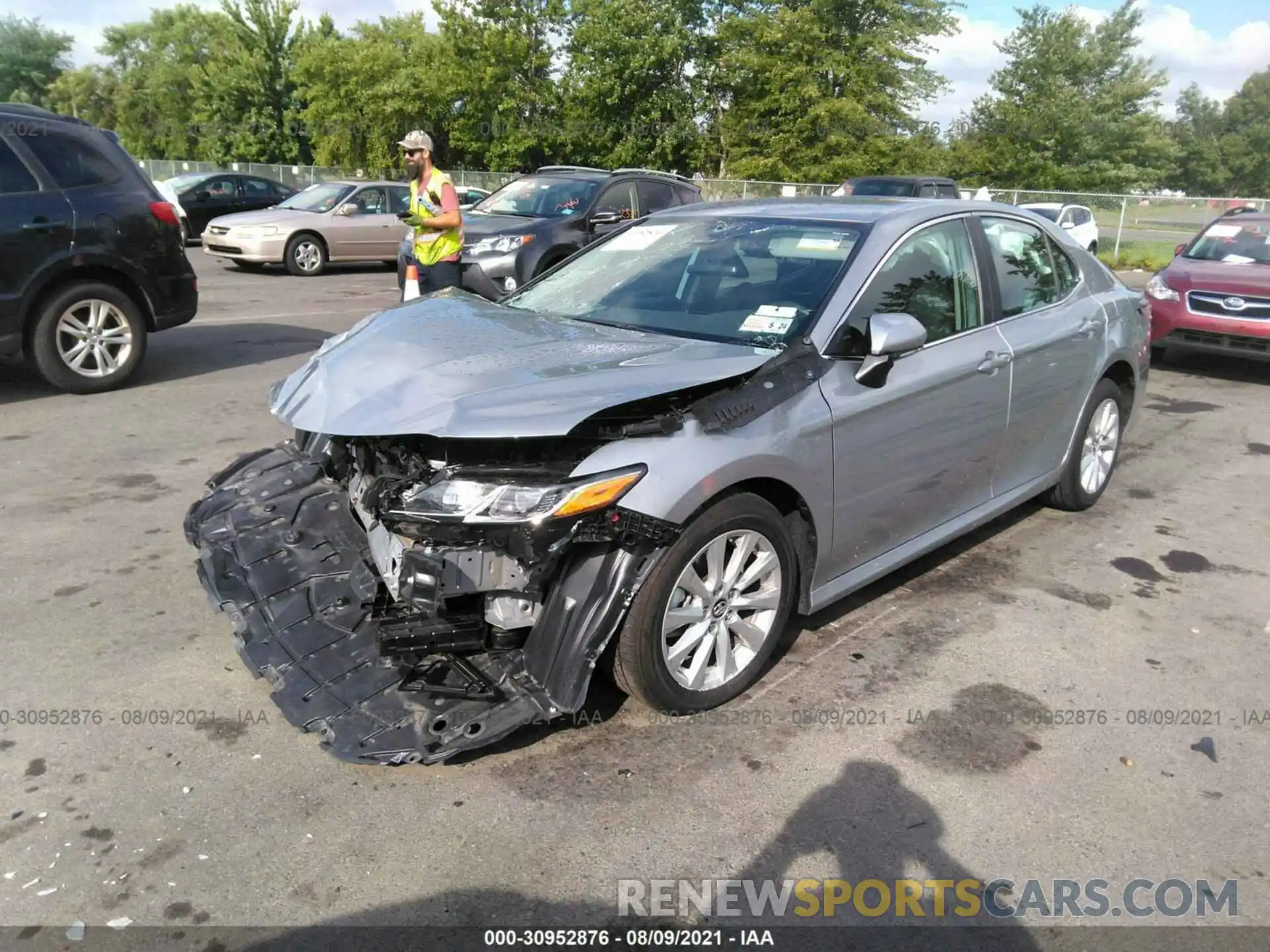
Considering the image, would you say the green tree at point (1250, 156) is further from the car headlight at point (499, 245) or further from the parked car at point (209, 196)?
the car headlight at point (499, 245)

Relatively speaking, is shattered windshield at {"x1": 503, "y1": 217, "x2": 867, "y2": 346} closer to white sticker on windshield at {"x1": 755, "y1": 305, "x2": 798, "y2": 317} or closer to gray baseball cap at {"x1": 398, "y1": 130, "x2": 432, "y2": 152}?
white sticker on windshield at {"x1": 755, "y1": 305, "x2": 798, "y2": 317}

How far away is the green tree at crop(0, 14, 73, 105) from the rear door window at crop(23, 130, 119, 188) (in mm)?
75310

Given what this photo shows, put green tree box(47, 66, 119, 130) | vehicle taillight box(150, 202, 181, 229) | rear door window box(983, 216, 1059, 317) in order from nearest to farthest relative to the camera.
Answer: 1. rear door window box(983, 216, 1059, 317)
2. vehicle taillight box(150, 202, 181, 229)
3. green tree box(47, 66, 119, 130)

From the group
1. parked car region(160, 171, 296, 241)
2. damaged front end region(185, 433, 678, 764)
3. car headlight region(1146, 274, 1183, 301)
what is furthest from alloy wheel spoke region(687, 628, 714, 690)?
parked car region(160, 171, 296, 241)

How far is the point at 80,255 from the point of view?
7.09 m

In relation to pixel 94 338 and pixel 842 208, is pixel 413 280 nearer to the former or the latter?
pixel 94 338

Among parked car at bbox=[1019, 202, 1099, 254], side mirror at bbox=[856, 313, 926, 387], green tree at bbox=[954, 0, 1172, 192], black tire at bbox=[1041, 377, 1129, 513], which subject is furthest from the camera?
green tree at bbox=[954, 0, 1172, 192]

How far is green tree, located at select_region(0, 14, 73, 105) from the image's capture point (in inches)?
2736

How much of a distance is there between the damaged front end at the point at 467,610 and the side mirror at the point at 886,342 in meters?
1.14

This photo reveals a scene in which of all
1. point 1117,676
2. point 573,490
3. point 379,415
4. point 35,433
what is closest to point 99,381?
point 35,433

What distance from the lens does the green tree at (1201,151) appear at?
3022 inches

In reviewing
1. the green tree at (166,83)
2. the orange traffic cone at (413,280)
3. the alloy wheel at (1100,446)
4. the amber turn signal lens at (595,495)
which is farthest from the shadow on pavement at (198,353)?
the green tree at (166,83)

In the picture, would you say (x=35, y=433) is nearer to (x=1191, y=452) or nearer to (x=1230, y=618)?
(x=1230, y=618)

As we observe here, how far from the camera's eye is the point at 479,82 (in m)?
38.1
